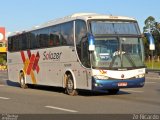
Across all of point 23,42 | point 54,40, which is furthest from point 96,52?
point 23,42

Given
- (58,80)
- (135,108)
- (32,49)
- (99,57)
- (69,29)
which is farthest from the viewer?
(32,49)

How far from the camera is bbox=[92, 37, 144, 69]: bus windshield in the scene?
17.5m

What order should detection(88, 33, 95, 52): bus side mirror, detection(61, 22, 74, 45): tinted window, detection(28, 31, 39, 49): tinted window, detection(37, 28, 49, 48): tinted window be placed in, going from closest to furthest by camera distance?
detection(88, 33, 95, 52): bus side mirror
detection(61, 22, 74, 45): tinted window
detection(37, 28, 49, 48): tinted window
detection(28, 31, 39, 49): tinted window

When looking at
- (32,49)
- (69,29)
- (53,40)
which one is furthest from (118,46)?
(32,49)

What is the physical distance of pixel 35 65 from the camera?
24.1 meters

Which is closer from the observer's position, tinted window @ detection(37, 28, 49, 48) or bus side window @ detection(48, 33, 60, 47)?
bus side window @ detection(48, 33, 60, 47)

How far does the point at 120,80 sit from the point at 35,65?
294 inches

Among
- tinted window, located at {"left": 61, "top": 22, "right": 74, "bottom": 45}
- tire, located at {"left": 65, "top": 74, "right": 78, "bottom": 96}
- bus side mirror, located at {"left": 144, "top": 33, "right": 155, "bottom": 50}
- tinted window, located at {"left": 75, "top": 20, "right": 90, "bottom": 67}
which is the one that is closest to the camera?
tinted window, located at {"left": 75, "top": 20, "right": 90, "bottom": 67}

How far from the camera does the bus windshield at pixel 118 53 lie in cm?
1752

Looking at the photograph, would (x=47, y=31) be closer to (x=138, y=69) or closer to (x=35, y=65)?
(x=35, y=65)

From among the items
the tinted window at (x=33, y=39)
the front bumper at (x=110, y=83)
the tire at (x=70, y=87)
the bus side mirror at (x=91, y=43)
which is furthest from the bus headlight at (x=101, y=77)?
the tinted window at (x=33, y=39)

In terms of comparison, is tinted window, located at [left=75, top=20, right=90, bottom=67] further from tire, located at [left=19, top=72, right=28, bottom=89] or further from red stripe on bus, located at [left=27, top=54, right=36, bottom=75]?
tire, located at [left=19, top=72, right=28, bottom=89]

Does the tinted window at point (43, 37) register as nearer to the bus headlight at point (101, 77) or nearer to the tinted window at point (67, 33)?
the tinted window at point (67, 33)

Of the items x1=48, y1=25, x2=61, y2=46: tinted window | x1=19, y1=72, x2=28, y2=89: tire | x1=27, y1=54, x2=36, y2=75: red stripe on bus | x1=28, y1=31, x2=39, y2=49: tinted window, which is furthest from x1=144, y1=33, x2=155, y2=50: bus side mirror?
x1=19, y1=72, x2=28, y2=89: tire
